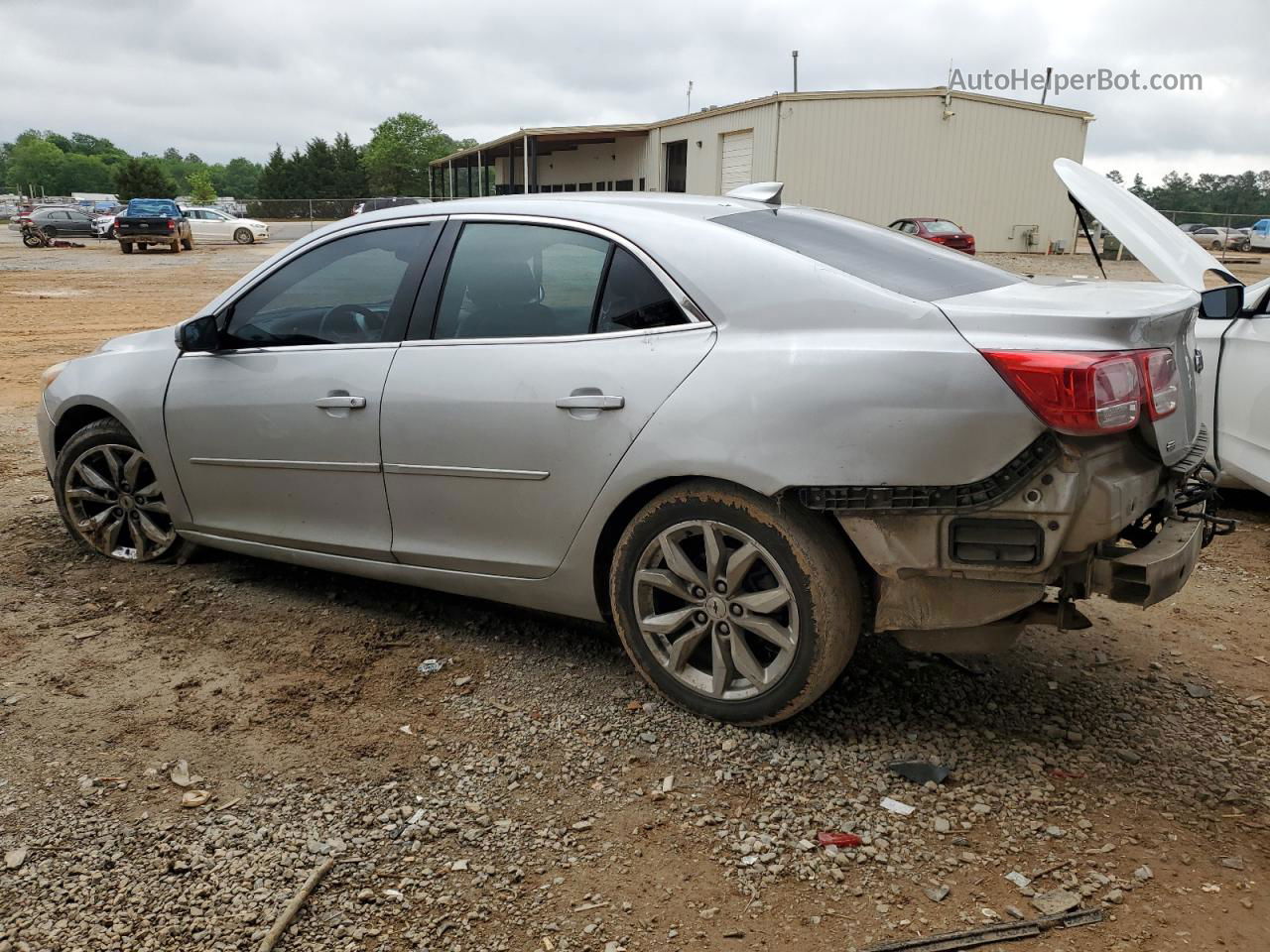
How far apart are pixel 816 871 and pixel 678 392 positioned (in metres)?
1.35

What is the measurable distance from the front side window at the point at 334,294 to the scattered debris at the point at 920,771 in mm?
2248

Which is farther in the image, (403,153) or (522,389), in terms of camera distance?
(403,153)

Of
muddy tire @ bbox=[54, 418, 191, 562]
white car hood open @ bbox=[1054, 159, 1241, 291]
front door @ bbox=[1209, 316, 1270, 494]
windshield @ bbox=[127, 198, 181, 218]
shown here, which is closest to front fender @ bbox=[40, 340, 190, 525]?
muddy tire @ bbox=[54, 418, 191, 562]

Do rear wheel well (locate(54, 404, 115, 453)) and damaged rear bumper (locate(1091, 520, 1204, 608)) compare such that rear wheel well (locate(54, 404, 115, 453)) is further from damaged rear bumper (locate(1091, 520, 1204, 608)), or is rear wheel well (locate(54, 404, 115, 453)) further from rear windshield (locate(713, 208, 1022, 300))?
damaged rear bumper (locate(1091, 520, 1204, 608))

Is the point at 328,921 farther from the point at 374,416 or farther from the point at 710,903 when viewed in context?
the point at 374,416

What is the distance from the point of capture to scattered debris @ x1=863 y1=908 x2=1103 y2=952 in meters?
2.31

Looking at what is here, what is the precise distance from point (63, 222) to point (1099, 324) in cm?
4377

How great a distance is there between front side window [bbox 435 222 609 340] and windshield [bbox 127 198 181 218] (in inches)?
1385

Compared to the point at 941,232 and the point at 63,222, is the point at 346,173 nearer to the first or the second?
the point at 63,222

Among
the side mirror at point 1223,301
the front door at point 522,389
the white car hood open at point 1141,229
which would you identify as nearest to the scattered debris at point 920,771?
the front door at point 522,389

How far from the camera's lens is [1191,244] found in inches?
179

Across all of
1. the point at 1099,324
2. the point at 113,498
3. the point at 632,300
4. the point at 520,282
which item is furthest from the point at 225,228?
the point at 1099,324

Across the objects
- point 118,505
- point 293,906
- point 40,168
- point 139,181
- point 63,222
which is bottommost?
point 293,906

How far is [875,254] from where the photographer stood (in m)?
3.35
